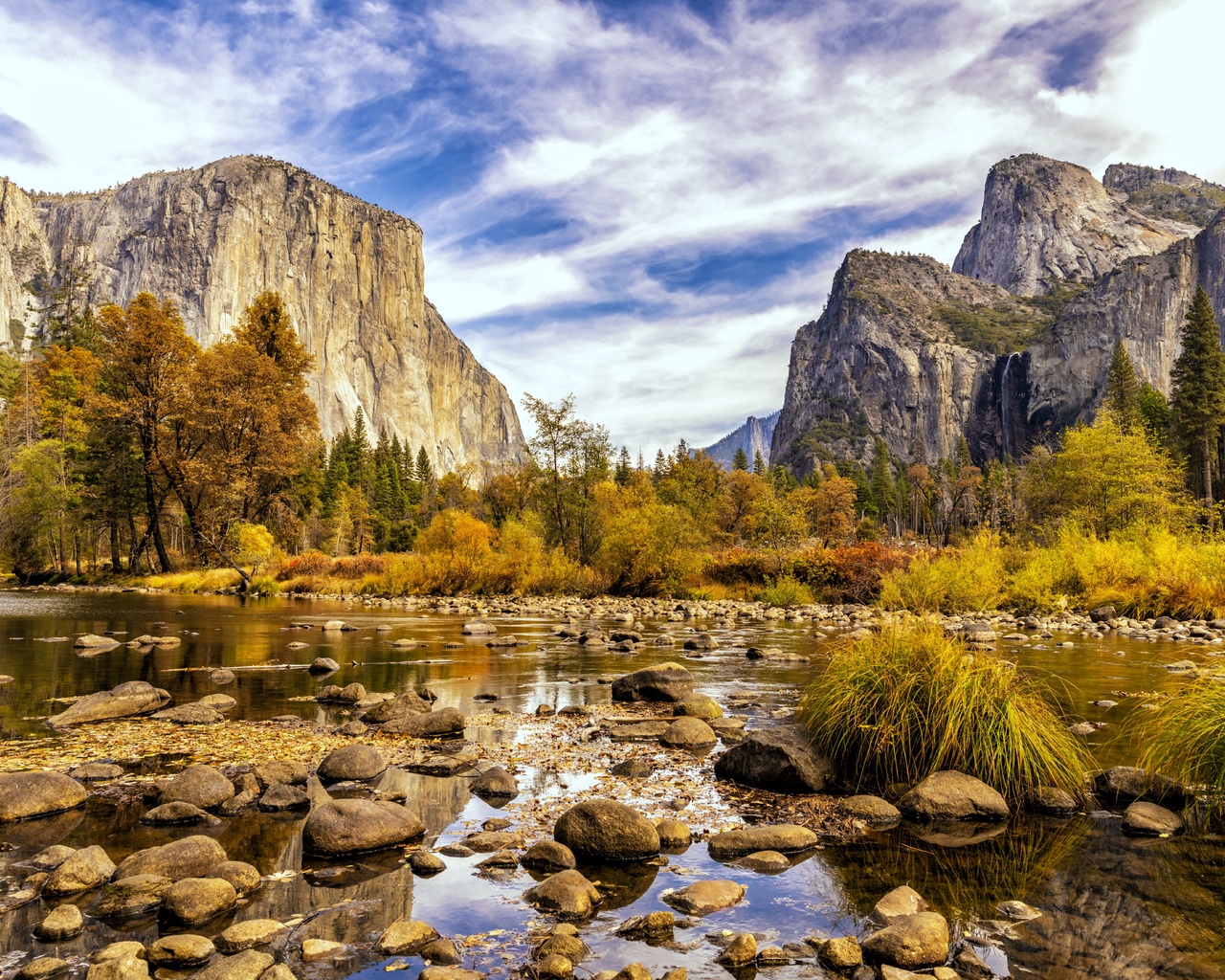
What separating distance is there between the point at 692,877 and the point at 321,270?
18939cm

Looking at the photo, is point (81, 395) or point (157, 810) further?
point (81, 395)

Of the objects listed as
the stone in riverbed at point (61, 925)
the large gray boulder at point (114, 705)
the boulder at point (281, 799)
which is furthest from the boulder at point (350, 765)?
the large gray boulder at point (114, 705)

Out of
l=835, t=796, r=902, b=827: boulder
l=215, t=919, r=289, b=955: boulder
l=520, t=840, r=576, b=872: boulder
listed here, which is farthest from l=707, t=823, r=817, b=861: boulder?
l=215, t=919, r=289, b=955: boulder

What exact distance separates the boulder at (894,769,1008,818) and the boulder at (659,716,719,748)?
9.11ft

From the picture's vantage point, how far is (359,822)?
5586 millimetres

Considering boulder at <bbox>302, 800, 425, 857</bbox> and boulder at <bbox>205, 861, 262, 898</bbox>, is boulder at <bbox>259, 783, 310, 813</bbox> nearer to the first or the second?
boulder at <bbox>302, 800, 425, 857</bbox>

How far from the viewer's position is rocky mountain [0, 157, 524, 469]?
158 metres

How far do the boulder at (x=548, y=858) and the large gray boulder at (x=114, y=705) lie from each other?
729 cm

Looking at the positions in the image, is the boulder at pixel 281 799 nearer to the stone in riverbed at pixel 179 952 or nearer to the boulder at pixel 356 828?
the boulder at pixel 356 828

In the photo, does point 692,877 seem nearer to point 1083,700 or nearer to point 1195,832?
point 1195,832

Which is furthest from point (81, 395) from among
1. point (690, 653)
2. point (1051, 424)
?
point (1051, 424)

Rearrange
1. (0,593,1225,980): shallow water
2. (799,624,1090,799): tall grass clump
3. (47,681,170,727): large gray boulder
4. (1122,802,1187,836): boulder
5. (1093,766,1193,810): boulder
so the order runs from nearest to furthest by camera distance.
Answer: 1. (0,593,1225,980): shallow water
2. (1122,802,1187,836): boulder
3. (1093,766,1193,810): boulder
4. (799,624,1090,799): tall grass clump
5. (47,681,170,727): large gray boulder

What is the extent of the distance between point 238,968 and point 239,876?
1255mm

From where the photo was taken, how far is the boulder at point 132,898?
436cm
